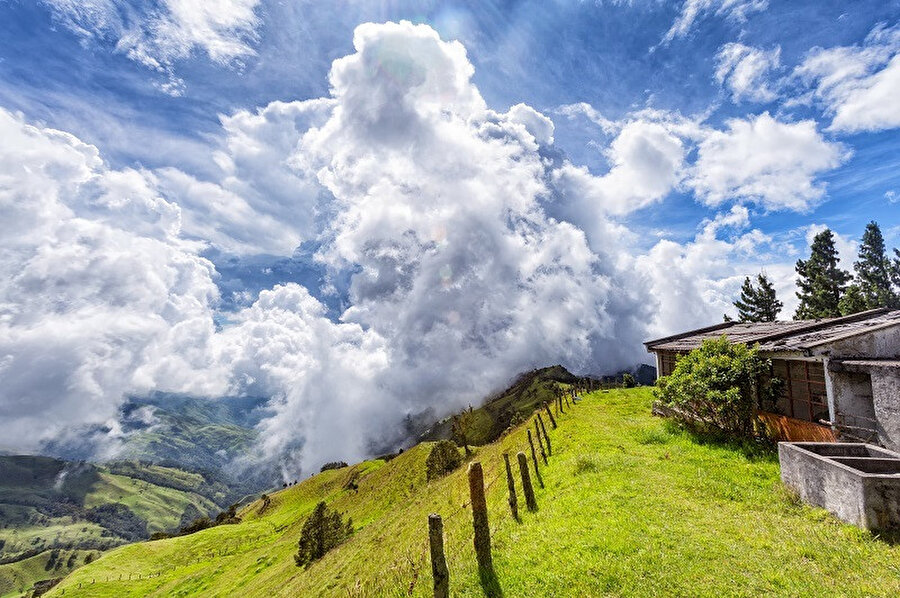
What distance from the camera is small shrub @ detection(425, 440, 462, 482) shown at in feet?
207

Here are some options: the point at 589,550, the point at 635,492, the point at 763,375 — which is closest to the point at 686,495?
the point at 635,492

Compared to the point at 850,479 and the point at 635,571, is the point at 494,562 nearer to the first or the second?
the point at 635,571

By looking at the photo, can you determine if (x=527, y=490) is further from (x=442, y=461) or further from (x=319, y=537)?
(x=442, y=461)

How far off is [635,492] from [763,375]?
15297 mm

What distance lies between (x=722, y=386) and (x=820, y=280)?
70.4m

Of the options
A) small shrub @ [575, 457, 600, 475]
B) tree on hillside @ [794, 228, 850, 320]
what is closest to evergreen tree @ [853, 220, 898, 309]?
tree on hillside @ [794, 228, 850, 320]

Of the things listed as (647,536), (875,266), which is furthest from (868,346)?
(875,266)

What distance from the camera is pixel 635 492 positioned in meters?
17.4

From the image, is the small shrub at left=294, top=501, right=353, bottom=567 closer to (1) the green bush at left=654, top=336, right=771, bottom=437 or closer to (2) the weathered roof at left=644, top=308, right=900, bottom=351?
(1) the green bush at left=654, top=336, right=771, bottom=437

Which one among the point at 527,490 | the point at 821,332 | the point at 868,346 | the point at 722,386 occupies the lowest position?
the point at 527,490

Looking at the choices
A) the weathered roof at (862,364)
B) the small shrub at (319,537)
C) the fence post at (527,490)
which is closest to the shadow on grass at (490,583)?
the fence post at (527,490)

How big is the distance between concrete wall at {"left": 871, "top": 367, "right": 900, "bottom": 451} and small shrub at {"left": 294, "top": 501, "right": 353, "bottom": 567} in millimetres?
51125

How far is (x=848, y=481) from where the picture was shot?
13555 millimetres

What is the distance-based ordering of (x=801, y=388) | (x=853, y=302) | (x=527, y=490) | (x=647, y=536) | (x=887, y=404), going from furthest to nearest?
(x=853, y=302) < (x=801, y=388) < (x=887, y=404) < (x=527, y=490) < (x=647, y=536)
